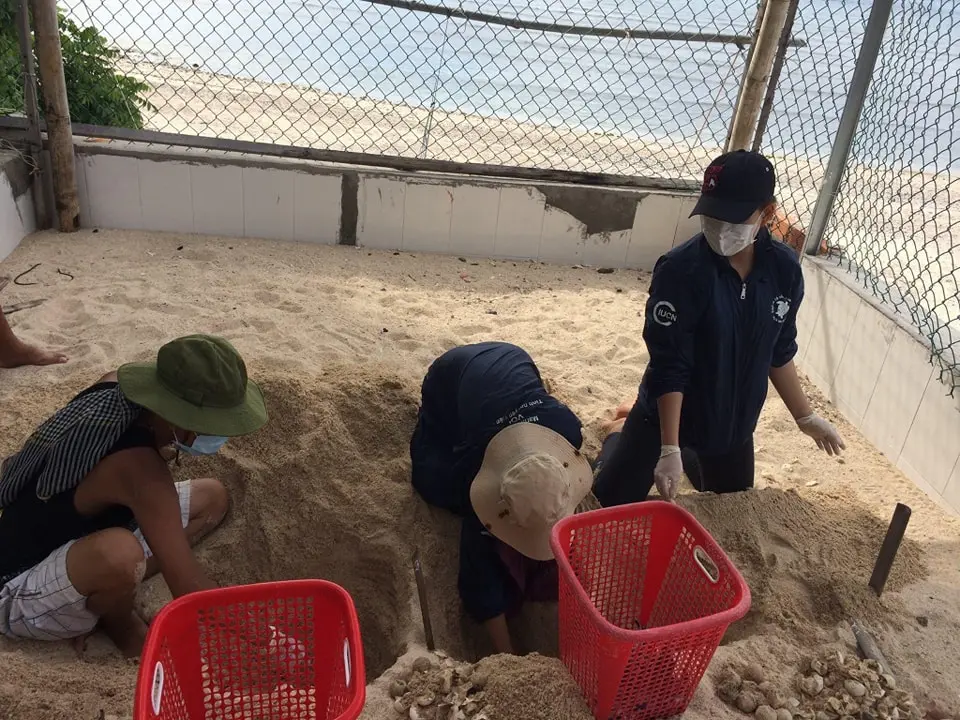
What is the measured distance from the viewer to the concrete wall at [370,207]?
4.65 m

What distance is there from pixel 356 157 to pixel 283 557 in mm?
2900

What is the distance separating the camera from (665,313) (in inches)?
90.5

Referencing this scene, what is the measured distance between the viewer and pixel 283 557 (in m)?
2.69

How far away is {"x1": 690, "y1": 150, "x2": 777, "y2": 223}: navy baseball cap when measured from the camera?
2.17 m

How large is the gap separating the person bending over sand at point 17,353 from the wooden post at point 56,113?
57.9 inches

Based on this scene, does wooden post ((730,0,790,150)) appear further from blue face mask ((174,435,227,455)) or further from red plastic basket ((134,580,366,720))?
red plastic basket ((134,580,366,720))

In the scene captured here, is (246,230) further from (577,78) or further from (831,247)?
(831,247)

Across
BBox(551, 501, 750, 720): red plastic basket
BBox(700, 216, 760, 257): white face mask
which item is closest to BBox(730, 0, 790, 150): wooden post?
BBox(700, 216, 760, 257): white face mask

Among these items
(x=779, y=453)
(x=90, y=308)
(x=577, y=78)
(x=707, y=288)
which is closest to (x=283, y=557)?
(x=707, y=288)

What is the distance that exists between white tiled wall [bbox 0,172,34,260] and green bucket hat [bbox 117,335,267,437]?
280 centimetres

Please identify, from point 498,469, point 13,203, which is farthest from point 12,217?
point 498,469

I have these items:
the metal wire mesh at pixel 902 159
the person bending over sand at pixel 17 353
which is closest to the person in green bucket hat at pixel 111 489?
the person bending over sand at pixel 17 353

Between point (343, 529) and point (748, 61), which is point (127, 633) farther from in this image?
point (748, 61)

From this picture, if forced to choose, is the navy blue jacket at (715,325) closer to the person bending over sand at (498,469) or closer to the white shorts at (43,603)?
the person bending over sand at (498,469)
